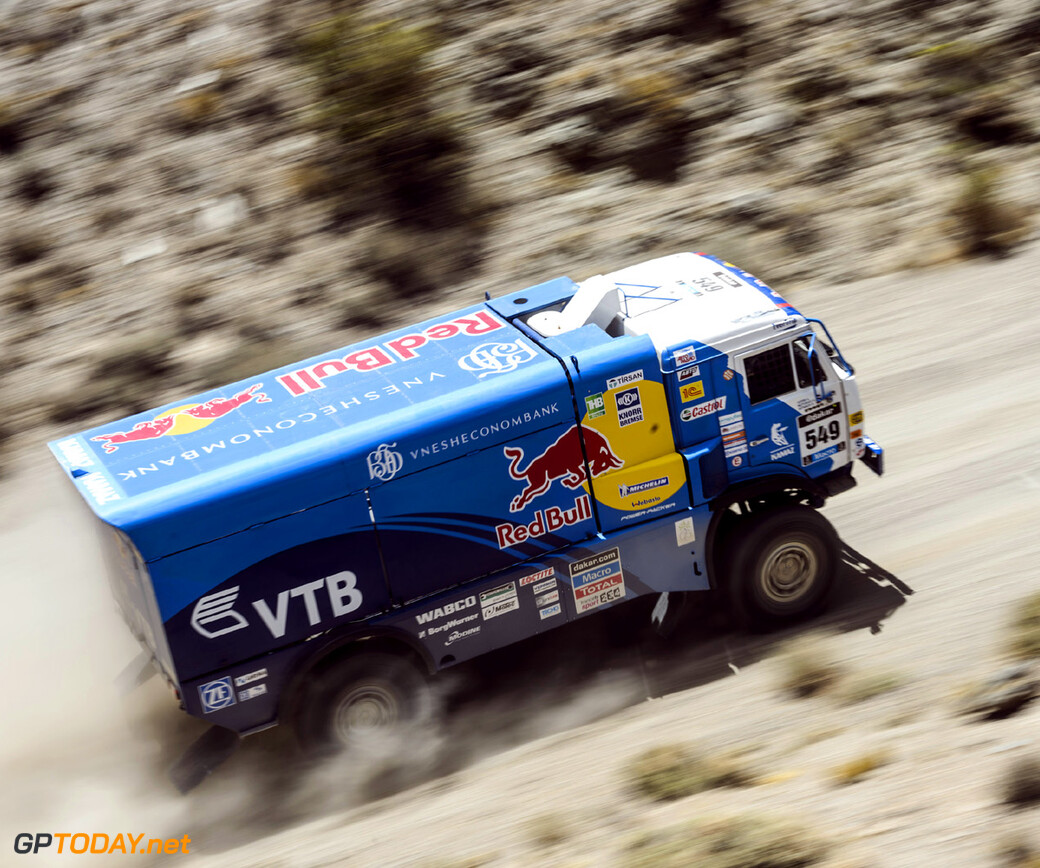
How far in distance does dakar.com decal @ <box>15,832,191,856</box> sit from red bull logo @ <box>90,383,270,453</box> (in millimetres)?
3048

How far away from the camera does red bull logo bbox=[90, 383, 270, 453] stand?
9.47 m

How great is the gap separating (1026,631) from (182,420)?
6915 mm

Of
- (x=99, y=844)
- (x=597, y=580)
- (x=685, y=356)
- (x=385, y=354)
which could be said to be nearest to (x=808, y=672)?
(x=597, y=580)

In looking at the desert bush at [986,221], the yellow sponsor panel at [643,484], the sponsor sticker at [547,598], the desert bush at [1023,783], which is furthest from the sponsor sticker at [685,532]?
the desert bush at [986,221]

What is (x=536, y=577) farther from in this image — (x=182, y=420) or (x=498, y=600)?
(x=182, y=420)

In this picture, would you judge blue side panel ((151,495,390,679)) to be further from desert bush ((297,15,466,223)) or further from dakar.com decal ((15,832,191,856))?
desert bush ((297,15,466,223))

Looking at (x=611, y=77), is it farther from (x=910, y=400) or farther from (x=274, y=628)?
(x=274, y=628)

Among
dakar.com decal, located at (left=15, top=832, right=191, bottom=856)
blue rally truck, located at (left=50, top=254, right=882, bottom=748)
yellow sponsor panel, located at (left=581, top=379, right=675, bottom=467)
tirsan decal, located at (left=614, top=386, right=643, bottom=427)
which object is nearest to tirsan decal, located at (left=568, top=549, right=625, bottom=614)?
blue rally truck, located at (left=50, top=254, right=882, bottom=748)

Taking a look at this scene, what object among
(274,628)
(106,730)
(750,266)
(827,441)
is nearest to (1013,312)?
(750,266)

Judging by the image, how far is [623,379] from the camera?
30.5ft

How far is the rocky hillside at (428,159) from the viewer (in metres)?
16.1

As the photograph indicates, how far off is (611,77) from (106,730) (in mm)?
12688

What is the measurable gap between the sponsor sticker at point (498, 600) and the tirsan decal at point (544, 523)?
1.16 feet

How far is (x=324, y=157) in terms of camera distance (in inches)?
679
